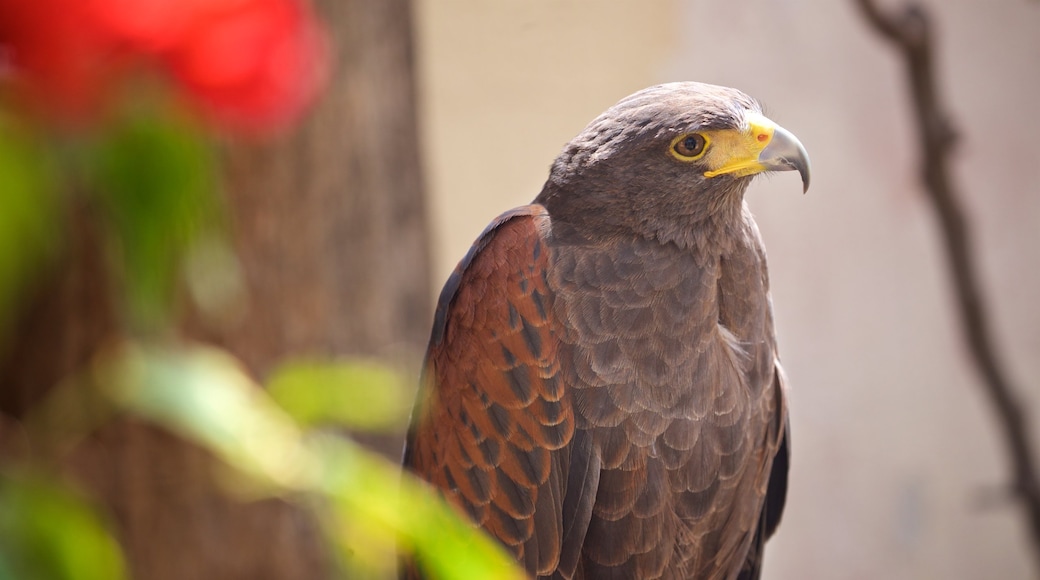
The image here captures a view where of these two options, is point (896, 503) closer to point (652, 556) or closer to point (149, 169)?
point (652, 556)

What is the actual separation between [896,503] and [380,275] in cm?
225

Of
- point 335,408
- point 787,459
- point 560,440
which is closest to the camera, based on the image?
point 335,408

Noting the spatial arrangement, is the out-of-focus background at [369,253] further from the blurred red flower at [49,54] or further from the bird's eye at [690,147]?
the bird's eye at [690,147]

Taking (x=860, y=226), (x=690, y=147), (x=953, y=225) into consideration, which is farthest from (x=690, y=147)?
(x=953, y=225)

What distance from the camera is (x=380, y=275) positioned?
2674 millimetres

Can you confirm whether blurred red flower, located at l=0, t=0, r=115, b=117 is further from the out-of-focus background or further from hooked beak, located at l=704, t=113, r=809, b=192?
hooked beak, located at l=704, t=113, r=809, b=192

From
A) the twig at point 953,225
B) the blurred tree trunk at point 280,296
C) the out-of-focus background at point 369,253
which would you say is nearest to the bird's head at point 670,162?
the out-of-focus background at point 369,253

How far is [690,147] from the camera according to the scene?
147 cm

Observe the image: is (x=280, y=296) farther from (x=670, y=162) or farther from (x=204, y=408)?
(x=204, y=408)

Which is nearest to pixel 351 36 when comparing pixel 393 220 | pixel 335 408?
pixel 393 220

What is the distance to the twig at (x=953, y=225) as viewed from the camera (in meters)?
3.28

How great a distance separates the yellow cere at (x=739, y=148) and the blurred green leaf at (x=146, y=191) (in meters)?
1.04

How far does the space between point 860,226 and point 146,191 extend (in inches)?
134

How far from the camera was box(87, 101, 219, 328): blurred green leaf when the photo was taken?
488mm
